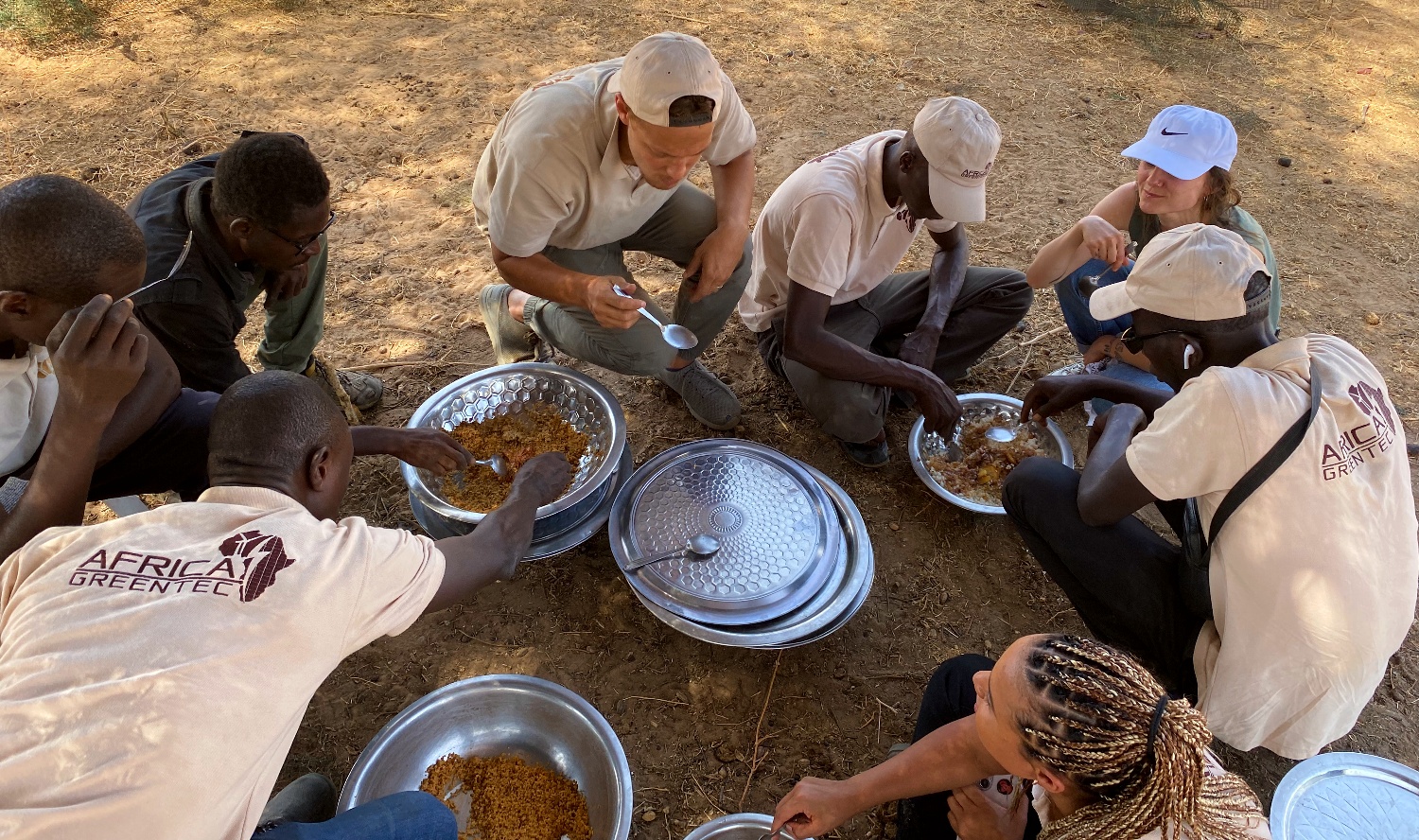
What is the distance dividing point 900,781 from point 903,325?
213 cm

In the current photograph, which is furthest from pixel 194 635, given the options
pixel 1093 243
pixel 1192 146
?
pixel 1192 146

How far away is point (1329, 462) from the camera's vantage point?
1900mm

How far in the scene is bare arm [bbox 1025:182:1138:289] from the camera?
10.3 feet

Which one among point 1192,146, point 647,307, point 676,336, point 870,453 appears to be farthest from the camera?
point 870,453

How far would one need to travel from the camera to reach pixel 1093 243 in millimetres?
3150

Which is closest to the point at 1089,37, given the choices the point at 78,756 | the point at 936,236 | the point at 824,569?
the point at 936,236

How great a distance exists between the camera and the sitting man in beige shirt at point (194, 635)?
1.26 metres

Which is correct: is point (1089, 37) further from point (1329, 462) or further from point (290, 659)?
point (290, 659)

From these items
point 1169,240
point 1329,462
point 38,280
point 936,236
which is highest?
point 38,280

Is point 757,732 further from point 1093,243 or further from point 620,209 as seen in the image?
point 1093,243

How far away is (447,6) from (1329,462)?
623cm

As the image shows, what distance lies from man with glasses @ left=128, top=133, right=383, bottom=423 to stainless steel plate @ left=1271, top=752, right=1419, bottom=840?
3.01m

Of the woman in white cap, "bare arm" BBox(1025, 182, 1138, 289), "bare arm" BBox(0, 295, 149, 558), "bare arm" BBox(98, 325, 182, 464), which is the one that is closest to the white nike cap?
the woman in white cap

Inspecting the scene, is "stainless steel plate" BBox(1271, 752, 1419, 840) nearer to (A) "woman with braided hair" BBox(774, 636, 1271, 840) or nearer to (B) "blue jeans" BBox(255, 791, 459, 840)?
(A) "woman with braided hair" BBox(774, 636, 1271, 840)
